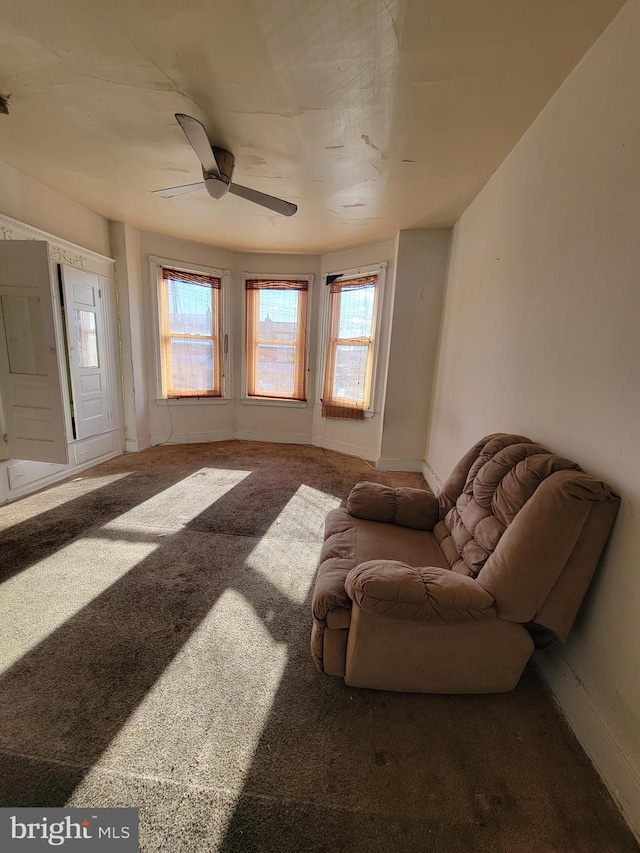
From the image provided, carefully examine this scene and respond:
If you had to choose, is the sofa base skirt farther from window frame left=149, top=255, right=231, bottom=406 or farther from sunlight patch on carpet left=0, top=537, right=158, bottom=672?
window frame left=149, top=255, right=231, bottom=406

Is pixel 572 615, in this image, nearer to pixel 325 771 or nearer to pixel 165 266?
pixel 325 771

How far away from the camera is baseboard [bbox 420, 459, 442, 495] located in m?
3.27

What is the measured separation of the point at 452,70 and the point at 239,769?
2927 mm

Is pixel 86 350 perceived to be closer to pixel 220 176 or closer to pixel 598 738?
pixel 220 176

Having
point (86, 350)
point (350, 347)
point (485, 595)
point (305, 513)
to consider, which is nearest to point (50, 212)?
point (86, 350)

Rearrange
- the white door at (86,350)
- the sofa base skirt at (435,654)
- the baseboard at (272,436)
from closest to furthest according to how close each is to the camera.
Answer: the sofa base skirt at (435,654) < the white door at (86,350) < the baseboard at (272,436)

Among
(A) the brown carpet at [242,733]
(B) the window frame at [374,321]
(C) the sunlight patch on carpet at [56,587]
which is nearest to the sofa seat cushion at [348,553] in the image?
(A) the brown carpet at [242,733]

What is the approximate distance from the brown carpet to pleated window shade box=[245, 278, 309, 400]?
3038 mm

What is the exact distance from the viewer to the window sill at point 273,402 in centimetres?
476

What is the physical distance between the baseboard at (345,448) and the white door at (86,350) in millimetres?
2644

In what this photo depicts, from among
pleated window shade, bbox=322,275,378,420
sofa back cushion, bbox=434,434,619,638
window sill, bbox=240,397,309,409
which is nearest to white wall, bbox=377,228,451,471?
pleated window shade, bbox=322,275,378,420

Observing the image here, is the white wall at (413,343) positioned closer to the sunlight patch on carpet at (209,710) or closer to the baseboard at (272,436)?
the baseboard at (272,436)

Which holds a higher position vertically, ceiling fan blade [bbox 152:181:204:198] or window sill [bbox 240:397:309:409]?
ceiling fan blade [bbox 152:181:204:198]

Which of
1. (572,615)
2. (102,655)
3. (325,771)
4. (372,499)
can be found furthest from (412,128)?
(102,655)
